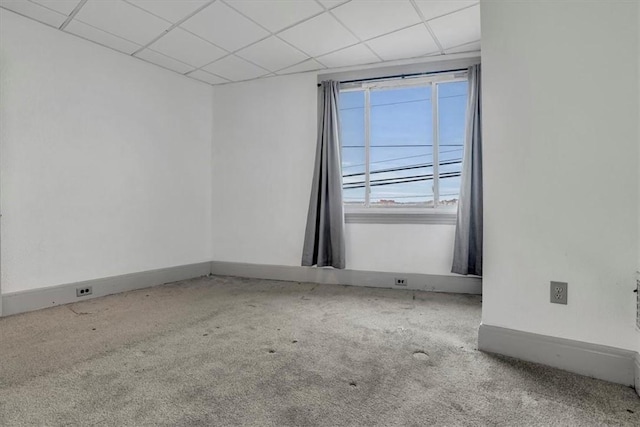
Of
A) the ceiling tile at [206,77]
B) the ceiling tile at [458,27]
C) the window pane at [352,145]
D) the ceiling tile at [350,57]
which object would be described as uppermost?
the ceiling tile at [206,77]

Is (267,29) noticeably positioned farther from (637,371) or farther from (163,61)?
(637,371)

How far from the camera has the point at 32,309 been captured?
2.64 metres

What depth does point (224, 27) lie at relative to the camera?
275 cm

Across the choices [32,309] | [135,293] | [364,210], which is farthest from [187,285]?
[364,210]

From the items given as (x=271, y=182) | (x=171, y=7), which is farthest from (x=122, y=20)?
(x=271, y=182)

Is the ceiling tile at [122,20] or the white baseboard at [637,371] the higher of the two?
the ceiling tile at [122,20]

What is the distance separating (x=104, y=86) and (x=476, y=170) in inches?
145

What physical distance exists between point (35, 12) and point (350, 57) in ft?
8.79

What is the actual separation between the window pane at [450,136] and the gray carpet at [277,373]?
128cm

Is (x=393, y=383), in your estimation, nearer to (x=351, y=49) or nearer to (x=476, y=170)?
(x=476, y=170)

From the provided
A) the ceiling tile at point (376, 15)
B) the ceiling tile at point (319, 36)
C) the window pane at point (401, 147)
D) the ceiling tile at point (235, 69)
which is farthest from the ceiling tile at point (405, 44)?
the ceiling tile at point (235, 69)

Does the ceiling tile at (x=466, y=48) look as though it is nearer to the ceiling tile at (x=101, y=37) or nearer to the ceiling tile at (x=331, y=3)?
the ceiling tile at (x=331, y=3)

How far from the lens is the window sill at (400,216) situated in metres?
3.28

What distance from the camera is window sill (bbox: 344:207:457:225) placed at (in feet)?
10.8
